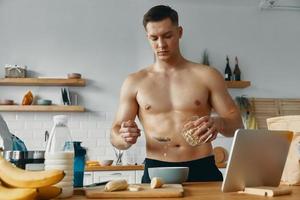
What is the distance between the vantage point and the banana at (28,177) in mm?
1015

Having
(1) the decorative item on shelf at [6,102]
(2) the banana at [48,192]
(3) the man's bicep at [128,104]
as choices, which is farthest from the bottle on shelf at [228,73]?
(2) the banana at [48,192]

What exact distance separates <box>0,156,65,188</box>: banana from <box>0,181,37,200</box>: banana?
0.7 inches

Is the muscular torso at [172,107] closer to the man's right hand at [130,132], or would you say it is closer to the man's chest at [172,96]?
the man's chest at [172,96]

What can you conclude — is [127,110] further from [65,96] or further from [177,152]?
[65,96]

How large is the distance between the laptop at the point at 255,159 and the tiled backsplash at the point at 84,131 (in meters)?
3.21

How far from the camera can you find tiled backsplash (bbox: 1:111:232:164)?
14.9 feet

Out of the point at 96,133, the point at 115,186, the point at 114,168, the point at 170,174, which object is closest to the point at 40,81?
the point at 96,133

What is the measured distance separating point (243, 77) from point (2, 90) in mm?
2725

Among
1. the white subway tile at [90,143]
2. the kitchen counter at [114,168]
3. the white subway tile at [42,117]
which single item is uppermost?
the white subway tile at [42,117]

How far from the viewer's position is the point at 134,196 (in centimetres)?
114

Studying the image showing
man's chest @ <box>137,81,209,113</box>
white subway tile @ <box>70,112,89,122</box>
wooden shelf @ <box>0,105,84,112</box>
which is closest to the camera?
man's chest @ <box>137,81,209,113</box>

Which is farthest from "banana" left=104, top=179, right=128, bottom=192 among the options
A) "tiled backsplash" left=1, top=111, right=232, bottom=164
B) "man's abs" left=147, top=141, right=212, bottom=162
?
"tiled backsplash" left=1, top=111, right=232, bottom=164

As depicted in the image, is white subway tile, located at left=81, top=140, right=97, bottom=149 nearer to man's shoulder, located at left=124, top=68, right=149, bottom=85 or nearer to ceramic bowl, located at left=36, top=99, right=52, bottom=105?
ceramic bowl, located at left=36, top=99, right=52, bottom=105

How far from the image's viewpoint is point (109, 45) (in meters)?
4.79
